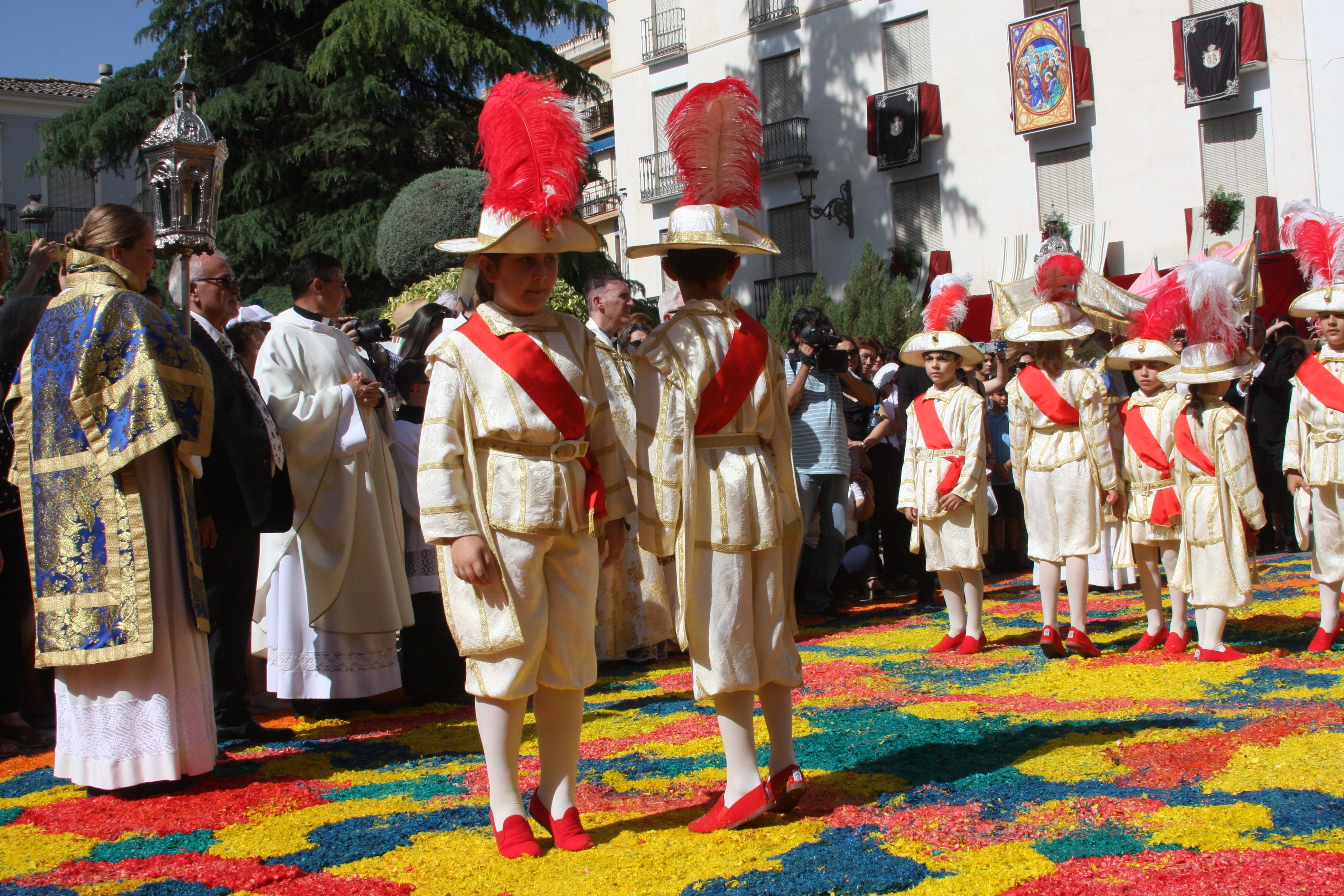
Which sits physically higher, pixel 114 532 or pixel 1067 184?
pixel 1067 184

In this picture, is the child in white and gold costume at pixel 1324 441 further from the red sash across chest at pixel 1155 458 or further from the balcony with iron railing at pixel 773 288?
the balcony with iron railing at pixel 773 288

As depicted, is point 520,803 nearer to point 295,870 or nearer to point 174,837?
point 295,870

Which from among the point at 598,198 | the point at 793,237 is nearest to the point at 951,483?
the point at 793,237

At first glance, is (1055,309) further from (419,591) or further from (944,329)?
(419,591)

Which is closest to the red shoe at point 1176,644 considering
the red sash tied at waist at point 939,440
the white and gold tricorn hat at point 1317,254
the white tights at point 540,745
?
the red sash tied at waist at point 939,440

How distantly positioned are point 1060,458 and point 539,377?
4.18m

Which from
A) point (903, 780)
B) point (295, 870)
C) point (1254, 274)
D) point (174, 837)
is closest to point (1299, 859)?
point (903, 780)

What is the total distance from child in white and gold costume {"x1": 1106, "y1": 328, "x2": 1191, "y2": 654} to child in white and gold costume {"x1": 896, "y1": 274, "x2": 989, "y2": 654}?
841mm

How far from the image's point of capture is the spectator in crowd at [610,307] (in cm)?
707

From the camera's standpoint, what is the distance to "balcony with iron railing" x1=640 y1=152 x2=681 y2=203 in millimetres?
29484

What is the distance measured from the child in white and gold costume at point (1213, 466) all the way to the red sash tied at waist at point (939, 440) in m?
1.18

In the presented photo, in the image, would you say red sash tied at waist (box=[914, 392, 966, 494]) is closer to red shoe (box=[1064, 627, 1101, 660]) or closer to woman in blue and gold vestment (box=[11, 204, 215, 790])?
red shoe (box=[1064, 627, 1101, 660])

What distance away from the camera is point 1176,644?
669 cm

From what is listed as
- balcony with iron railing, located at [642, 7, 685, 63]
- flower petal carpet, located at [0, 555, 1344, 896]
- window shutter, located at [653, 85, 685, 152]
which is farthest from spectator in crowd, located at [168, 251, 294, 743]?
balcony with iron railing, located at [642, 7, 685, 63]
